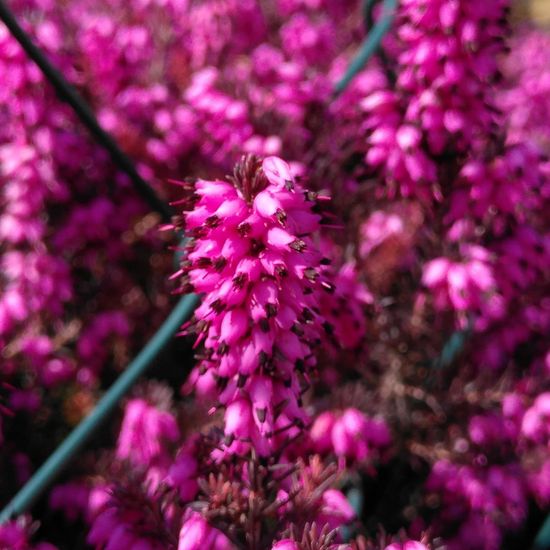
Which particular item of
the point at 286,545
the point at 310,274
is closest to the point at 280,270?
the point at 310,274

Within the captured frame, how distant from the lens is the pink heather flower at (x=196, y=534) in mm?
987

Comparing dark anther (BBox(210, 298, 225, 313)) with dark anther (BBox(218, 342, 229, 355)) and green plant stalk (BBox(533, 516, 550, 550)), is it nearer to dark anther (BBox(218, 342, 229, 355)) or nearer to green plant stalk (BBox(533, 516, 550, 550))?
dark anther (BBox(218, 342, 229, 355))

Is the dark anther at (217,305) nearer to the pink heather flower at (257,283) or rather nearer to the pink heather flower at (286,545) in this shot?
the pink heather flower at (257,283)

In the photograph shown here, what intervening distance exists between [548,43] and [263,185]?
4.83 meters

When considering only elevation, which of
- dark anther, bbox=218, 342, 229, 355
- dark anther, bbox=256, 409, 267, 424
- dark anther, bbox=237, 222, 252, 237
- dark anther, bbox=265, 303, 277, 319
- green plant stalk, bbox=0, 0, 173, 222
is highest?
green plant stalk, bbox=0, 0, 173, 222

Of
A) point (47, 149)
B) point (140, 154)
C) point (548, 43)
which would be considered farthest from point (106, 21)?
point (548, 43)

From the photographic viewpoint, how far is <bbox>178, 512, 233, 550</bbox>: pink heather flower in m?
0.99

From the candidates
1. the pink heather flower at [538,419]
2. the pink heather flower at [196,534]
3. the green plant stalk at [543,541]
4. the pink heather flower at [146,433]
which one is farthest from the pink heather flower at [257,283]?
the green plant stalk at [543,541]

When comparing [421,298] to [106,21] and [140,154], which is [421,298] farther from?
[106,21]

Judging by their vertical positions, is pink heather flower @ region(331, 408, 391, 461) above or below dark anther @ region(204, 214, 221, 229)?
below

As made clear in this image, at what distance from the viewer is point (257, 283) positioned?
950 millimetres

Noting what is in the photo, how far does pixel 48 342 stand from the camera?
2320mm

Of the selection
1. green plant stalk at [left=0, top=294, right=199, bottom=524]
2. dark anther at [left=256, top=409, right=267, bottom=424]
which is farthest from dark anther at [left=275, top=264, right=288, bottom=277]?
green plant stalk at [left=0, top=294, right=199, bottom=524]

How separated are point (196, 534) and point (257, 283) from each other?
40 centimetres
